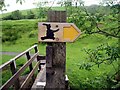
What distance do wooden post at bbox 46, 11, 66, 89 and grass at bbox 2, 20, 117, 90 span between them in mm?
1807

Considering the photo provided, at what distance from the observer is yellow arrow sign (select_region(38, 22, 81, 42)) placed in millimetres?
1571

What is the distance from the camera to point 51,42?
5.23ft

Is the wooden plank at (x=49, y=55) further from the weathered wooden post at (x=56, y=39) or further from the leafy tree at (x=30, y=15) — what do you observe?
the leafy tree at (x=30, y=15)

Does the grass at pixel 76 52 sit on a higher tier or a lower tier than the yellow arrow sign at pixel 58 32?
lower

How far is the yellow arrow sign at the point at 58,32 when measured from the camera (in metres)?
1.57

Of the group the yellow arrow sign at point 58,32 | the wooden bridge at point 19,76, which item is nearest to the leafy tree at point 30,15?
the wooden bridge at point 19,76

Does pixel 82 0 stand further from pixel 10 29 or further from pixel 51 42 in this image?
pixel 10 29

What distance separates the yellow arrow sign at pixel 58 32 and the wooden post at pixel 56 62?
0.10 feet

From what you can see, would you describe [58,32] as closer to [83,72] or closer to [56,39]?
[56,39]

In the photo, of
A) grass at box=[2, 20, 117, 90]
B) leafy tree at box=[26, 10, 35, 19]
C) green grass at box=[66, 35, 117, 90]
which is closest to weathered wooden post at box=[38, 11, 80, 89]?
grass at box=[2, 20, 117, 90]

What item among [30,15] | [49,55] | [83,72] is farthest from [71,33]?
[30,15]

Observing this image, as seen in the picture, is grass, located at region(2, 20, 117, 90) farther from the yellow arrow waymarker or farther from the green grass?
the yellow arrow waymarker

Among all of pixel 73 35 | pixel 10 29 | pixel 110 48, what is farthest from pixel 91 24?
pixel 10 29

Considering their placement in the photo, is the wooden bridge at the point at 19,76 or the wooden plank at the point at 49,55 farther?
the wooden bridge at the point at 19,76
